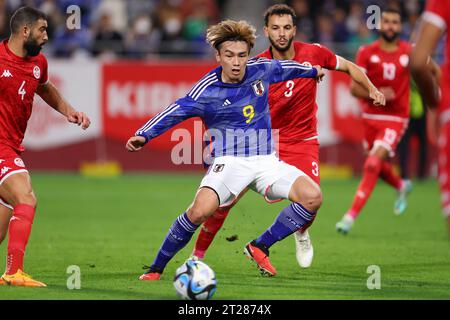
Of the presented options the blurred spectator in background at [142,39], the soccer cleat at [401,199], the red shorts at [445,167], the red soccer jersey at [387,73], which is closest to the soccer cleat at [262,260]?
the red shorts at [445,167]

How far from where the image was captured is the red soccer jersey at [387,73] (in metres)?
12.8

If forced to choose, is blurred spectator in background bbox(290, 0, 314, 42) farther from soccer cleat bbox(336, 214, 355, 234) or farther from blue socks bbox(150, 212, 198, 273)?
blue socks bbox(150, 212, 198, 273)

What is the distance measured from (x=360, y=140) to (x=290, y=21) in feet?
34.5

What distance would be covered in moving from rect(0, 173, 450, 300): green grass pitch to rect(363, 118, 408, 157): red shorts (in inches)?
45.4

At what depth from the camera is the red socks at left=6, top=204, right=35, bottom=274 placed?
8.05 meters

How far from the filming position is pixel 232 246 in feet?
36.6

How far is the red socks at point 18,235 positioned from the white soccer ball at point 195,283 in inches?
59.5

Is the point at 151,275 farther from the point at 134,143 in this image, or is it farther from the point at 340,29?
the point at 340,29

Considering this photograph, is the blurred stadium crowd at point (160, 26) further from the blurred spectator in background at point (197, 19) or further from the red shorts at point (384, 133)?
the red shorts at point (384, 133)

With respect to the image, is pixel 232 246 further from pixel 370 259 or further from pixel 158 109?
pixel 158 109

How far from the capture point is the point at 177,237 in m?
8.28

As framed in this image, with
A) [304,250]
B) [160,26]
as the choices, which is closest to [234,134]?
[304,250]
